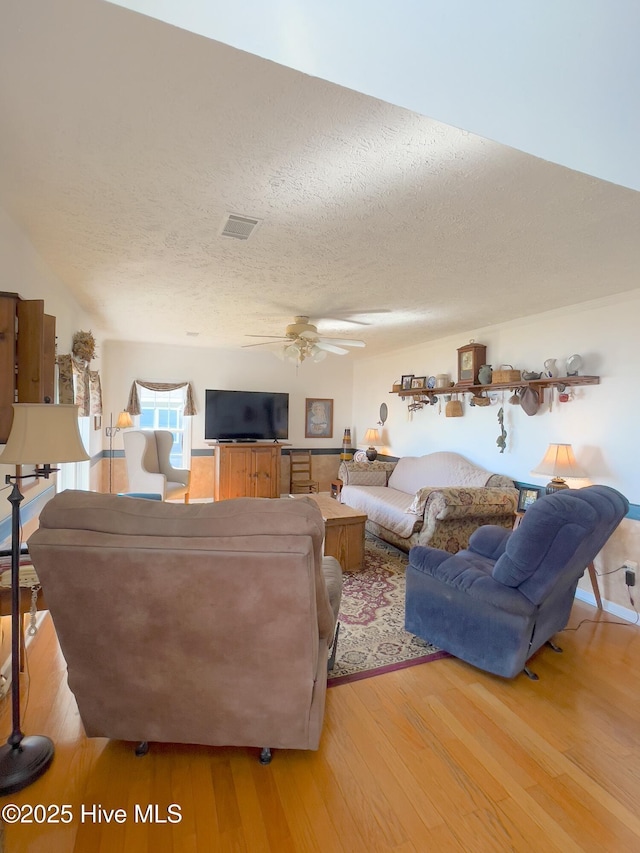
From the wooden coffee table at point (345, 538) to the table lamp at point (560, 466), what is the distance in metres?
1.53

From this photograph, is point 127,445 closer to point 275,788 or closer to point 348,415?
point 348,415

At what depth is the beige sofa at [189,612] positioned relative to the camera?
1.28 m

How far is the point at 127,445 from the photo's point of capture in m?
5.05

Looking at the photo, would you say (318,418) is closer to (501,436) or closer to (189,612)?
(501,436)

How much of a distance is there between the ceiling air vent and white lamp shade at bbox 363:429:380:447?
4228 millimetres

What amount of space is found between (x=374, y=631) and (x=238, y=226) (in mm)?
2556

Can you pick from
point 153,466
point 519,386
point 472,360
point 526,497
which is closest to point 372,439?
point 472,360

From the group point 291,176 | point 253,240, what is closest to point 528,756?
point 291,176

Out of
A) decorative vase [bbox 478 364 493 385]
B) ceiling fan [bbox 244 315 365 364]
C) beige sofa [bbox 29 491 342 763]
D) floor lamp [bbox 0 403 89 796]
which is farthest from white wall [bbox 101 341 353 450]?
beige sofa [bbox 29 491 342 763]

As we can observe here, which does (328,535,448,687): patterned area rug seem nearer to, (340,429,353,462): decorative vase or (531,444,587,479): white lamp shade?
(531,444,587,479): white lamp shade

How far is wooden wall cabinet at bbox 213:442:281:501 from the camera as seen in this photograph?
5863mm

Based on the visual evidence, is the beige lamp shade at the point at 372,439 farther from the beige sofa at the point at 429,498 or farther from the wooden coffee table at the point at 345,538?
the wooden coffee table at the point at 345,538

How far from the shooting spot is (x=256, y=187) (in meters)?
1.78

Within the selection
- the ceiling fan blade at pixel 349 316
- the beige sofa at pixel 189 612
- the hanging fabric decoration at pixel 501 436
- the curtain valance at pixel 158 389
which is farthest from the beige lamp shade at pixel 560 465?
the curtain valance at pixel 158 389
